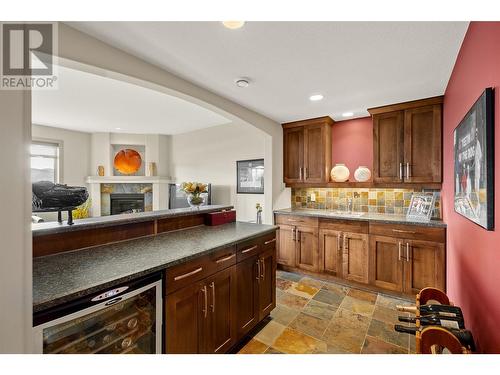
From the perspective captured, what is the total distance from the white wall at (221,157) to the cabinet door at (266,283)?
1.38 metres

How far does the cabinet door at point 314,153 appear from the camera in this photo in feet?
11.3

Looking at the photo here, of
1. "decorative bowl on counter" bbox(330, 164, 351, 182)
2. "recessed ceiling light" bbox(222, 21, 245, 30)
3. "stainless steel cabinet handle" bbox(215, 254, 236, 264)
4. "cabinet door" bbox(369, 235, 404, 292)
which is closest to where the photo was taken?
"recessed ceiling light" bbox(222, 21, 245, 30)

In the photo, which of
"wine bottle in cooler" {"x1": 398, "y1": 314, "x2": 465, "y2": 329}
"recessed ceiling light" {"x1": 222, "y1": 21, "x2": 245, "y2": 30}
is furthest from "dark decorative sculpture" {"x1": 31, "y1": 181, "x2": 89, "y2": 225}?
"wine bottle in cooler" {"x1": 398, "y1": 314, "x2": 465, "y2": 329}

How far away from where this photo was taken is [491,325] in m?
1.09

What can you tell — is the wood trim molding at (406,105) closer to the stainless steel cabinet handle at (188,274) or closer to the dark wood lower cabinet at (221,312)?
the dark wood lower cabinet at (221,312)

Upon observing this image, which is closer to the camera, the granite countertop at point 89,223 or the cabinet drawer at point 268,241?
the granite countertop at point 89,223

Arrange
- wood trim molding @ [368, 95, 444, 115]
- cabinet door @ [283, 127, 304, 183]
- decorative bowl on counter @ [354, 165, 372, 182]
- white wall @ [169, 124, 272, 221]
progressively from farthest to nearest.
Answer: white wall @ [169, 124, 272, 221] → cabinet door @ [283, 127, 304, 183] → decorative bowl on counter @ [354, 165, 372, 182] → wood trim molding @ [368, 95, 444, 115]

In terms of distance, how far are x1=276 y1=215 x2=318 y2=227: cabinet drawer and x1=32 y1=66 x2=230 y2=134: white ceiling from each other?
213 cm

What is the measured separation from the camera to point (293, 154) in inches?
147

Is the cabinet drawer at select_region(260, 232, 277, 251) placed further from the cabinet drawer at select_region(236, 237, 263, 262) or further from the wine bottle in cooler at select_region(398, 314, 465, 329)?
the wine bottle in cooler at select_region(398, 314, 465, 329)

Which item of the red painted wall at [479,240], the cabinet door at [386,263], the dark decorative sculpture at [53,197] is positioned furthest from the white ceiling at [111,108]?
the cabinet door at [386,263]

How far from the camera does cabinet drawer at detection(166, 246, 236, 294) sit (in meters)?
1.36

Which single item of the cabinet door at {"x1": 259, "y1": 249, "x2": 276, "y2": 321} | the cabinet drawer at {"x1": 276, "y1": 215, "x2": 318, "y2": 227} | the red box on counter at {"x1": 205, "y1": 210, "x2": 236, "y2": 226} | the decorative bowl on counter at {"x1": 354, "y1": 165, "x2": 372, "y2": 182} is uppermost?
the decorative bowl on counter at {"x1": 354, "y1": 165, "x2": 372, "y2": 182}
